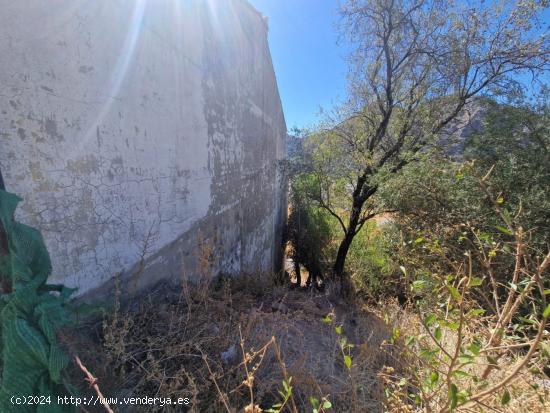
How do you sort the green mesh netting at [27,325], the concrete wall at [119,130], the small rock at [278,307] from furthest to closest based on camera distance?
the small rock at [278,307] → the concrete wall at [119,130] → the green mesh netting at [27,325]

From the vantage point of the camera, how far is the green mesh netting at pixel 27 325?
0.96m

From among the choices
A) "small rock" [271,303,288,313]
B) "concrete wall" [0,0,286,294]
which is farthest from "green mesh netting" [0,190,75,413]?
"small rock" [271,303,288,313]

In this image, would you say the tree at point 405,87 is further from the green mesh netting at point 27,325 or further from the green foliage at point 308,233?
the green mesh netting at point 27,325

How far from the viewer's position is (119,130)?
1.79m

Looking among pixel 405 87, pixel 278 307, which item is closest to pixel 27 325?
pixel 278 307

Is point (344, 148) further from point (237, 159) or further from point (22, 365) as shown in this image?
point (22, 365)

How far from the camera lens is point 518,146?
11.2 feet

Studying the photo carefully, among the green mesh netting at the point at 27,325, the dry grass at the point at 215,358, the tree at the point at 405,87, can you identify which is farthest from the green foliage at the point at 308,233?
the green mesh netting at the point at 27,325

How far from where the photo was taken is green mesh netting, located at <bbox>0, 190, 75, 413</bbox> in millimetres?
955

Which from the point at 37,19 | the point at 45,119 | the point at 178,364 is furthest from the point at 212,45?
the point at 178,364

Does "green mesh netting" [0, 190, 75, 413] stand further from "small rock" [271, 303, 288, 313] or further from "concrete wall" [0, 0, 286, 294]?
"small rock" [271, 303, 288, 313]

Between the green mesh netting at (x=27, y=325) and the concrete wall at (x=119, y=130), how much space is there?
1.01ft

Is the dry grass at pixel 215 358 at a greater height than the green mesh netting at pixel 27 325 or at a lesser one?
lesser

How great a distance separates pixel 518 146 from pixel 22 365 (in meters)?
4.70
